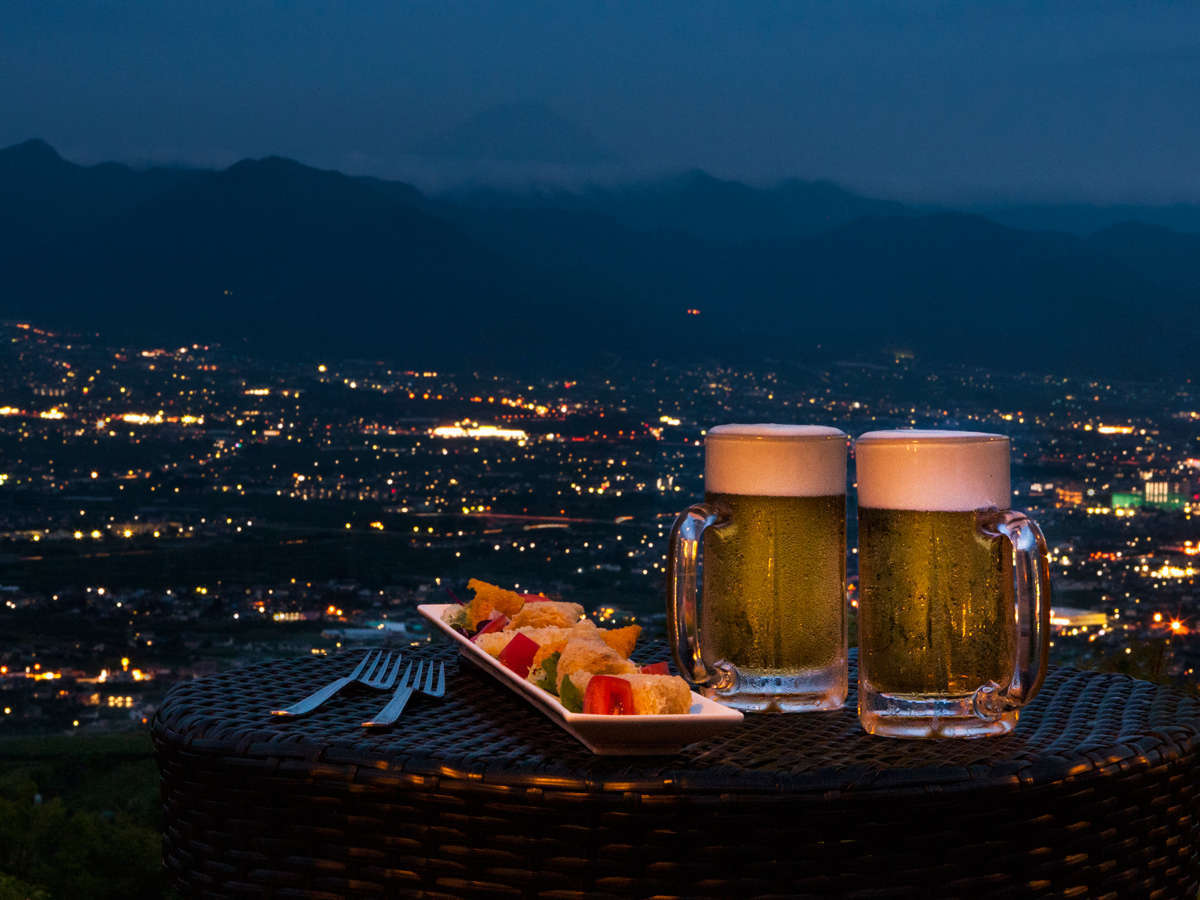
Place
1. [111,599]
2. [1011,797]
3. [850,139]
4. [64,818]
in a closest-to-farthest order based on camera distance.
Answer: [1011,797], [64,818], [111,599], [850,139]

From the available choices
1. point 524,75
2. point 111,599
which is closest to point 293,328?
point 111,599

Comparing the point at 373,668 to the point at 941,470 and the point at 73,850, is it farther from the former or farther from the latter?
the point at 73,850

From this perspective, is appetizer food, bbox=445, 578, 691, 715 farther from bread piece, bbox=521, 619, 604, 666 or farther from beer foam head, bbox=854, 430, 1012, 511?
beer foam head, bbox=854, 430, 1012, 511

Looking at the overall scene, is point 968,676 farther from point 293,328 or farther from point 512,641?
point 293,328

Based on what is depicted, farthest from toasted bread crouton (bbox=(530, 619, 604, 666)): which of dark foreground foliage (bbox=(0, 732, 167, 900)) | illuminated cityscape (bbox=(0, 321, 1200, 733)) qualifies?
dark foreground foliage (bbox=(0, 732, 167, 900))

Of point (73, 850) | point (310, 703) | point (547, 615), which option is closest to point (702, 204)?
point (73, 850)

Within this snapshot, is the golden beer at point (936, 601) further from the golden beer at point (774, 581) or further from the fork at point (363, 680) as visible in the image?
the fork at point (363, 680)
